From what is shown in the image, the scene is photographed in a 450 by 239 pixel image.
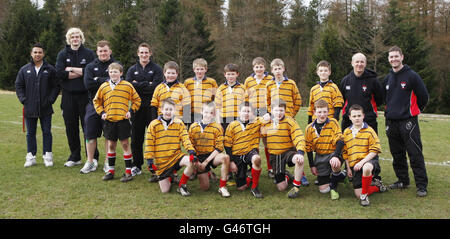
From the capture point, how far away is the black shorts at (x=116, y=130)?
211 inches

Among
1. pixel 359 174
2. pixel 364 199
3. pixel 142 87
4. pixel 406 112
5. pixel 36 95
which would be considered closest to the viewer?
pixel 364 199

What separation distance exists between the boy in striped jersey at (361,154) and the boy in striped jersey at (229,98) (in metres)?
1.68

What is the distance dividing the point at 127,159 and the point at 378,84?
3.95 metres

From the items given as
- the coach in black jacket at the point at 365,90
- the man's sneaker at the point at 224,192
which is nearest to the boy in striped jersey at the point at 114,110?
the man's sneaker at the point at 224,192

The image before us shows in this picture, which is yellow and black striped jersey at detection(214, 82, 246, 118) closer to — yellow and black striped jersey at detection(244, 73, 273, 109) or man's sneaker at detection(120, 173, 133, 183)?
yellow and black striped jersey at detection(244, 73, 273, 109)

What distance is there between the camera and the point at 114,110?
5.32 m

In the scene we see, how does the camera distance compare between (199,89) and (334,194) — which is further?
(199,89)

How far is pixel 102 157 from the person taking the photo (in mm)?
6953

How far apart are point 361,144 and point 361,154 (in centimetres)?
13

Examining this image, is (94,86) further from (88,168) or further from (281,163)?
(281,163)

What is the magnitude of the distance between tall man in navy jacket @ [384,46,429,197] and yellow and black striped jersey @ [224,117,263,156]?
1.99 metres

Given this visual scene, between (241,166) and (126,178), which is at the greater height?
(241,166)

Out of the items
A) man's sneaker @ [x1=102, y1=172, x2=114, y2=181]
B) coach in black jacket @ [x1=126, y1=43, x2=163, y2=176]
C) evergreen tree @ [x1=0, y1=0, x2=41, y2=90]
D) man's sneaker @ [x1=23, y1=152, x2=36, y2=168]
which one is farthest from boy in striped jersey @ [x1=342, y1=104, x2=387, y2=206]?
evergreen tree @ [x1=0, y1=0, x2=41, y2=90]

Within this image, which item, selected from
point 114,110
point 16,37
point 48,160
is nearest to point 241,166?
point 114,110
